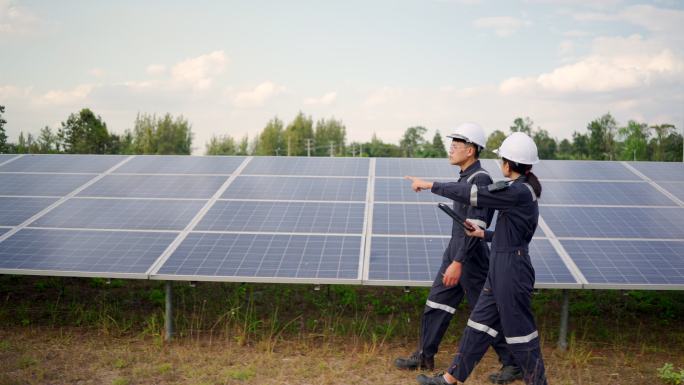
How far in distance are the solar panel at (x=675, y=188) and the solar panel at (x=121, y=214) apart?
23.0 ft

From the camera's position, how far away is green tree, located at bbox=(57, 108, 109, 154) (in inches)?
1941

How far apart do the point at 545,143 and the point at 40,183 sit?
216 ft

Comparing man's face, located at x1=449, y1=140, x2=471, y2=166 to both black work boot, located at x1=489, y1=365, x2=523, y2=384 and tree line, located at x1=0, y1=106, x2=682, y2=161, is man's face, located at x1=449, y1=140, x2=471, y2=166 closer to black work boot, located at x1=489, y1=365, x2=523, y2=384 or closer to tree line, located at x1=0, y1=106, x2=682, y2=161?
black work boot, located at x1=489, y1=365, x2=523, y2=384

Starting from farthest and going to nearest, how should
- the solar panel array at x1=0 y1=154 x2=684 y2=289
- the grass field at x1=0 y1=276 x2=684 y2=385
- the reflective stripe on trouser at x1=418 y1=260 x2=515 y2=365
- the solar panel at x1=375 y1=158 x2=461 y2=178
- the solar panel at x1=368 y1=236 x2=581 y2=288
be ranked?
the solar panel at x1=375 y1=158 x2=461 y2=178 → the solar panel array at x1=0 y1=154 x2=684 y2=289 → the solar panel at x1=368 y1=236 x2=581 y2=288 → the grass field at x1=0 y1=276 x2=684 y2=385 → the reflective stripe on trouser at x1=418 y1=260 x2=515 y2=365

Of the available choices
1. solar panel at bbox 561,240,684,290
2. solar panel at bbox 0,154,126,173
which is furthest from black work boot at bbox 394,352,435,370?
solar panel at bbox 0,154,126,173

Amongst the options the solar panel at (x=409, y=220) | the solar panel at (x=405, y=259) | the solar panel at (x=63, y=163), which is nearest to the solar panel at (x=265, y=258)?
the solar panel at (x=405, y=259)

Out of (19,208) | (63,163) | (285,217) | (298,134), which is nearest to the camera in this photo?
(285,217)

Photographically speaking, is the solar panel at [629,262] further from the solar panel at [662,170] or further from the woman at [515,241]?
the solar panel at [662,170]

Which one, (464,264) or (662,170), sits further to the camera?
(662,170)

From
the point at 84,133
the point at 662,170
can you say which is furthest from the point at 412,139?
the point at 662,170

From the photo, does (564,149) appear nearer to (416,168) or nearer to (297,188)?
(416,168)

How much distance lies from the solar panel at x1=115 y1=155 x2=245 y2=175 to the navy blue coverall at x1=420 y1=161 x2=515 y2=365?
4988mm

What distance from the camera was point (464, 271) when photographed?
234 inches

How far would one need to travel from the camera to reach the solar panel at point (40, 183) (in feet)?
30.9
